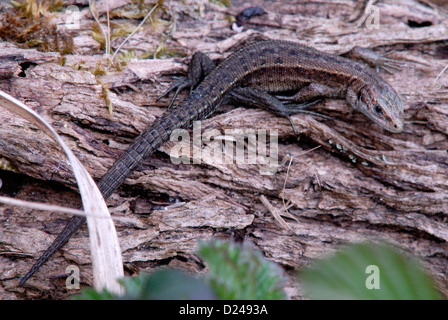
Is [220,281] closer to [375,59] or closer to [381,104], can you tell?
[381,104]

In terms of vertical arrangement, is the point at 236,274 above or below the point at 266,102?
below

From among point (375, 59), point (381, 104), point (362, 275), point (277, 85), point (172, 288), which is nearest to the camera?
point (362, 275)

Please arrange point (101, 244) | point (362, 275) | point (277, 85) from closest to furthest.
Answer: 1. point (362, 275)
2. point (101, 244)
3. point (277, 85)

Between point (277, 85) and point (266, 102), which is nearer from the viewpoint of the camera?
point (266, 102)

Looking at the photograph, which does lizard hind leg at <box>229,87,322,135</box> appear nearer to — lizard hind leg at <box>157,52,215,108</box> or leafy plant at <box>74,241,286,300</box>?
lizard hind leg at <box>157,52,215,108</box>

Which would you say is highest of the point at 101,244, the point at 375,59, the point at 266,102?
the point at 375,59

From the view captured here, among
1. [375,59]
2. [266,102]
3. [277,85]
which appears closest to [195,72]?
[266,102]
